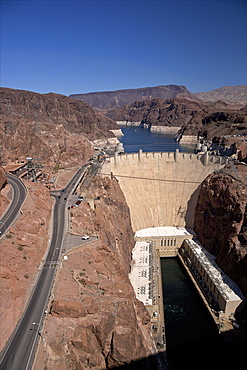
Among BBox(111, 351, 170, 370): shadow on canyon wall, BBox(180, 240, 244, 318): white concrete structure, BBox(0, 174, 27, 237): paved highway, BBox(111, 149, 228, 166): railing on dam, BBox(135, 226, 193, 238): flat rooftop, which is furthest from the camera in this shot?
BBox(111, 149, 228, 166): railing on dam

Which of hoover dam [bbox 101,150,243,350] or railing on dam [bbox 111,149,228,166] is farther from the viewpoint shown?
railing on dam [bbox 111,149,228,166]

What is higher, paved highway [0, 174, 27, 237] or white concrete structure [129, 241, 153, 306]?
paved highway [0, 174, 27, 237]

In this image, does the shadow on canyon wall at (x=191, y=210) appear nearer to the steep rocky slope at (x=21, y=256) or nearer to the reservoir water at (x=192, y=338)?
the reservoir water at (x=192, y=338)

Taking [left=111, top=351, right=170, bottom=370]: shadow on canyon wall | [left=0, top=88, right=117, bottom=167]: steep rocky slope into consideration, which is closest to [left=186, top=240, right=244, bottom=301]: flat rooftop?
[left=111, top=351, right=170, bottom=370]: shadow on canyon wall

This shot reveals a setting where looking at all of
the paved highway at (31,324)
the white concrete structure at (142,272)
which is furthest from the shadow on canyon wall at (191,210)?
the paved highway at (31,324)

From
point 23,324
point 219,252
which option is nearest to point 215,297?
point 219,252

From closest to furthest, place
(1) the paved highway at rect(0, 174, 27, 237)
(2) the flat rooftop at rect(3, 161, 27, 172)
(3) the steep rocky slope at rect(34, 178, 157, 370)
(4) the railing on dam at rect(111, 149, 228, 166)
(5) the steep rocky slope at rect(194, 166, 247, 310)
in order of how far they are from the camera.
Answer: (3) the steep rocky slope at rect(34, 178, 157, 370) < (1) the paved highway at rect(0, 174, 27, 237) < (5) the steep rocky slope at rect(194, 166, 247, 310) < (2) the flat rooftop at rect(3, 161, 27, 172) < (4) the railing on dam at rect(111, 149, 228, 166)

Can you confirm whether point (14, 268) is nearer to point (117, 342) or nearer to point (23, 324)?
point (23, 324)

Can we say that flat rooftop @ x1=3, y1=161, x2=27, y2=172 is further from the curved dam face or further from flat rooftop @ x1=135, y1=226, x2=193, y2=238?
flat rooftop @ x1=135, y1=226, x2=193, y2=238
